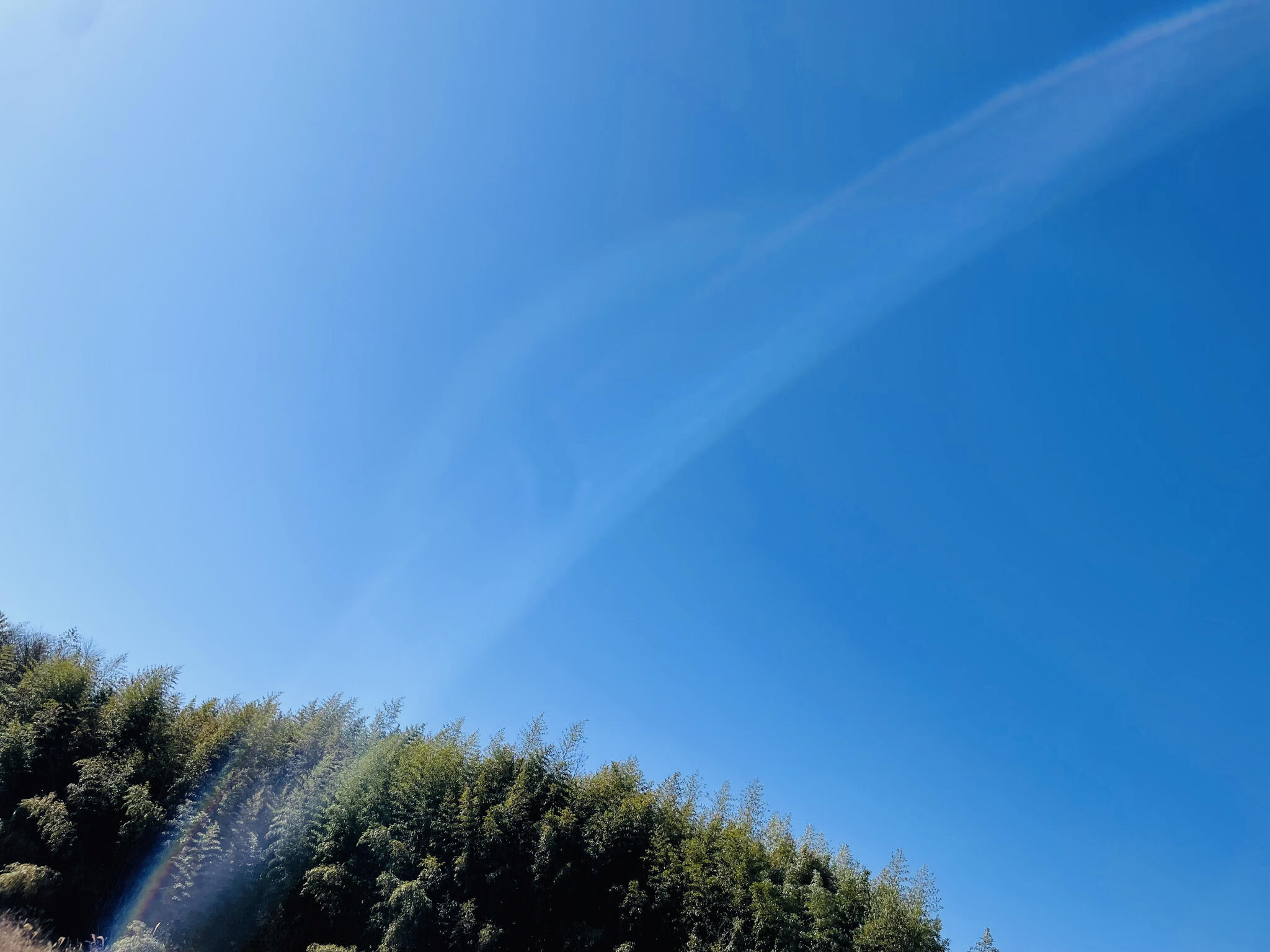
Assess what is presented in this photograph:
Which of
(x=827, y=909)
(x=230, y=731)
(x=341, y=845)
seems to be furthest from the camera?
(x=230, y=731)

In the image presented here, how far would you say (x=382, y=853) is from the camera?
16.7m

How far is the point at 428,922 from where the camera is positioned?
1555 centimetres

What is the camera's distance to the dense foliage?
14.8m

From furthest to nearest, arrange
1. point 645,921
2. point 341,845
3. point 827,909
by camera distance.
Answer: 1. point 341,845
2. point 645,921
3. point 827,909

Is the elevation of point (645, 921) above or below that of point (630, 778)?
below

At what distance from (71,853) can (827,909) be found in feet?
66.6

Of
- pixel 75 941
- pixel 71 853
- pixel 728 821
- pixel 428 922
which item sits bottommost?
pixel 75 941

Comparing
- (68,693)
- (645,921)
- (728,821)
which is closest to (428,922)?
(645,921)

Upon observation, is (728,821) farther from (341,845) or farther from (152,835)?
(152,835)

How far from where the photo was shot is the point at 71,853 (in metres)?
17.8

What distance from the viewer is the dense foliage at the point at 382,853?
14.8 metres

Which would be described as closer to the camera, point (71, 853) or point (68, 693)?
point (71, 853)

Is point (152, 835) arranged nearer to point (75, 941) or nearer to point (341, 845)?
point (75, 941)

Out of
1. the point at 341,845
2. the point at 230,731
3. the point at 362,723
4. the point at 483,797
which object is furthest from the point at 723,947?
the point at 230,731
